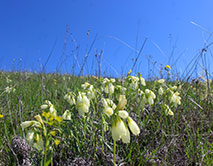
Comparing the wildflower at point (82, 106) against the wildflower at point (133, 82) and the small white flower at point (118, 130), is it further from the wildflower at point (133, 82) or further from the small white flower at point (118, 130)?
the wildflower at point (133, 82)

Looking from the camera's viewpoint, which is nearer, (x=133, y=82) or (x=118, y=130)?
(x=118, y=130)

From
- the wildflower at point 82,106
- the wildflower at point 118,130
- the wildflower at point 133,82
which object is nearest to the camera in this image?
the wildflower at point 118,130

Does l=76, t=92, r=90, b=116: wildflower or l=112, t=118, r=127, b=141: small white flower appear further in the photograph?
l=76, t=92, r=90, b=116: wildflower

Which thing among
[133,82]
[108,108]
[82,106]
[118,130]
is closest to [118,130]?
[118,130]

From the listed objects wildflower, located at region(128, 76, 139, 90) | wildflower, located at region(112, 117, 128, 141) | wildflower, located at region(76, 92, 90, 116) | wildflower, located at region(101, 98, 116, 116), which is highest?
wildflower, located at region(128, 76, 139, 90)

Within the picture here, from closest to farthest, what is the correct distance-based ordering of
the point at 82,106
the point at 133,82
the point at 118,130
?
the point at 118,130
the point at 82,106
the point at 133,82

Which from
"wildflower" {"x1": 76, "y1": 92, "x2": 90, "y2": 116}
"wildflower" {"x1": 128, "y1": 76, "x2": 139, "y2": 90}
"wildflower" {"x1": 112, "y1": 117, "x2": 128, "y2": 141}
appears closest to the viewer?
"wildflower" {"x1": 112, "y1": 117, "x2": 128, "y2": 141}

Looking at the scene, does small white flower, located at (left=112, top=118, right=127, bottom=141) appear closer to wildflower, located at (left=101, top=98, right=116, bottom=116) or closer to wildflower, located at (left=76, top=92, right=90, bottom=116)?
wildflower, located at (left=101, top=98, right=116, bottom=116)

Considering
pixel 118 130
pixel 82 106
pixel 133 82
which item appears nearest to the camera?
pixel 118 130

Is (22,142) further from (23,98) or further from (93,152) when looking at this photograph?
(23,98)

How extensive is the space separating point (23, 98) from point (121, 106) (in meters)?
3.67

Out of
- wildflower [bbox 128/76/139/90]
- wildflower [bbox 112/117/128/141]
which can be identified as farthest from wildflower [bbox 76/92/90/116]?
wildflower [bbox 128/76/139/90]

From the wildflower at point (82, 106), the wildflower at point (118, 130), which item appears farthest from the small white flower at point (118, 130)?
the wildflower at point (82, 106)

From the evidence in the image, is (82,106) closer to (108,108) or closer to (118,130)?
(108,108)
